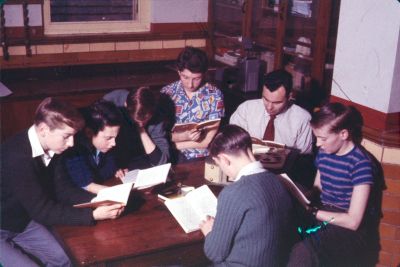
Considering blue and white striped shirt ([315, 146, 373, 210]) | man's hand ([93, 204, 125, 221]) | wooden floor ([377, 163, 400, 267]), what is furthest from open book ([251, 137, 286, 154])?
man's hand ([93, 204, 125, 221])

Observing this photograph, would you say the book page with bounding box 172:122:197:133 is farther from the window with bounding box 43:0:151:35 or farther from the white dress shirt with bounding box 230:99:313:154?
the window with bounding box 43:0:151:35

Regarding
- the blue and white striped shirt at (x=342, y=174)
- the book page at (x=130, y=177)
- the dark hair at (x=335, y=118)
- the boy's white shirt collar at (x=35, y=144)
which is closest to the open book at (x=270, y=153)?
the blue and white striped shirt at (x=342, y=174)

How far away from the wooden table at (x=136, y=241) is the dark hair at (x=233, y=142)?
440 mm

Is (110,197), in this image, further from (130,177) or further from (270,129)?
(270,129)

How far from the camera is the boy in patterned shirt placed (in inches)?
130

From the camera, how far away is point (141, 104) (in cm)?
288

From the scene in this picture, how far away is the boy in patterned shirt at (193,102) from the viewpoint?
10.8ft

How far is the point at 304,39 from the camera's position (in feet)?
13.1

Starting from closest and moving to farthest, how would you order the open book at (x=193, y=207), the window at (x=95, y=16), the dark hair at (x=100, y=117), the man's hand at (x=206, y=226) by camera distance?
the man's hand at (x=206, y=226) < the open book at (x=193, y=207) < the dark hair at (x=100, y=117) < the window at (x=95, y=16)

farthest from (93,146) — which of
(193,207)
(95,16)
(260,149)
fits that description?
(95,16)

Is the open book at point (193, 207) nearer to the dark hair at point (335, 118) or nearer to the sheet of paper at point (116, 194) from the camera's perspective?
the sheet of paper at point (116, 194)

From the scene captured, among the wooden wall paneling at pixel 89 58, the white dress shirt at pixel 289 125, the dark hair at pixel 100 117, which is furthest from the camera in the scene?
the wooden wall paneling at pixel 89 58

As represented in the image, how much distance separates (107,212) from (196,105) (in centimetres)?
138

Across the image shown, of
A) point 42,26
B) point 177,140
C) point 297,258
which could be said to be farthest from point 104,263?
point 42,26
